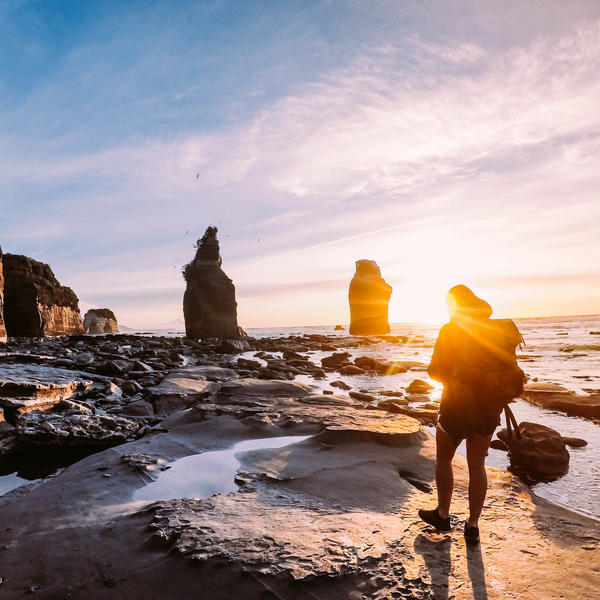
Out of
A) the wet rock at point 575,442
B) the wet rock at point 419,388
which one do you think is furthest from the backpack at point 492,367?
the wet rock at point 419,388

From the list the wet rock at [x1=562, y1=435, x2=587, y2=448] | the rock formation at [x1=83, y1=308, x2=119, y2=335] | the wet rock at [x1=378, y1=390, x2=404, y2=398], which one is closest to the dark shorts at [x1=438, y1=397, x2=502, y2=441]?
the wet rock at [x1=562, y1=435, x2=587, y2=448]

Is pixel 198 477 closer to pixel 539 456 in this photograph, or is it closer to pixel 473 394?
pixel 473 394

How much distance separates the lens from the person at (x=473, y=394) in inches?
122

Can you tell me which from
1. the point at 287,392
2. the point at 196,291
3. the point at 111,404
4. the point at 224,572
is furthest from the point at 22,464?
the point at 196,291

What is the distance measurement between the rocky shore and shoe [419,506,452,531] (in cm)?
7

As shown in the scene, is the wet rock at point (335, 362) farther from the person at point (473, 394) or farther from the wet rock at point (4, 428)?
the person at point (473, 394)

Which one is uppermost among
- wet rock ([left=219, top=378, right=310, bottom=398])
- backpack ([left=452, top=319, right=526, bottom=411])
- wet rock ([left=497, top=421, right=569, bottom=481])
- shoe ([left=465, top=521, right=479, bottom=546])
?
backpack ([left=452, top=319, right=526, bottom=411])

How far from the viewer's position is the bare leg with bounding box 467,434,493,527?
302 cm

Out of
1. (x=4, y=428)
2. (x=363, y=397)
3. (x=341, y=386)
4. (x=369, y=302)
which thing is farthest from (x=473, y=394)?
(x=369, y=302)

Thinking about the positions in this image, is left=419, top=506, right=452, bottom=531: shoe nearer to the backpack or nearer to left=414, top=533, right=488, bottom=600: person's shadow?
left=414, top=533, right=488, bottom=600: person's shadow

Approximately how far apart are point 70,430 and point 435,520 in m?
4.47

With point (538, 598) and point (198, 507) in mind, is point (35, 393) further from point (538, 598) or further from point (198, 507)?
point (538, 598)

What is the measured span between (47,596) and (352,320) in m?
64.1

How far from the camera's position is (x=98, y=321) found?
282ft
